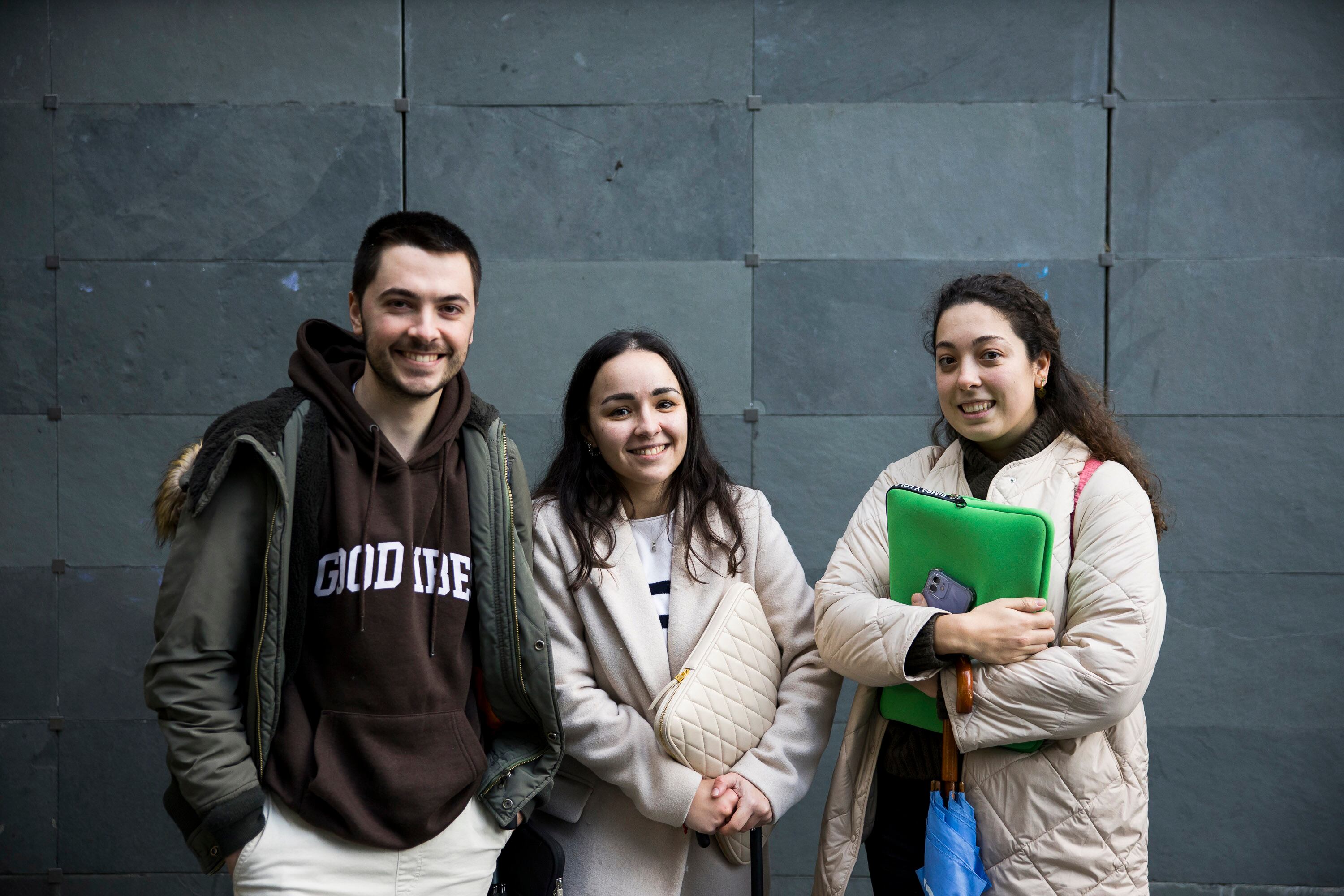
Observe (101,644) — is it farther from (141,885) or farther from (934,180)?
(934,180)

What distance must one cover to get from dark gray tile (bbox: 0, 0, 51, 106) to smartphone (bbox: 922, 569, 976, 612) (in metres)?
3.89

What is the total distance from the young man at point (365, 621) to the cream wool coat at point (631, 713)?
0.16m

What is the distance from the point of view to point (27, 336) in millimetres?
3820

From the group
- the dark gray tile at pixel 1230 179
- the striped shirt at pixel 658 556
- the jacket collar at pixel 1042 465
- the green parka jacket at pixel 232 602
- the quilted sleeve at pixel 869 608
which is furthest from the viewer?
the dark gray tile at pixel 1230 179

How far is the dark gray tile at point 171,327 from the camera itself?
12.5 feet

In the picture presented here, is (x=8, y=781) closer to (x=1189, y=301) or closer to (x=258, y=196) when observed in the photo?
(x=258, y=196)

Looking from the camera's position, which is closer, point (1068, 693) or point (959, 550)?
point (1068, 693)

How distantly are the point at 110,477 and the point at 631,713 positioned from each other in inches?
105

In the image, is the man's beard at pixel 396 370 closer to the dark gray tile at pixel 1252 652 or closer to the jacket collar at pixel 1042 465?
the jacket collar at pixel 1042 465

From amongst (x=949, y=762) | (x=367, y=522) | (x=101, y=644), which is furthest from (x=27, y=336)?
(x=949, y=762)

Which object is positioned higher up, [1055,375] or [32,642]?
[1055,375]

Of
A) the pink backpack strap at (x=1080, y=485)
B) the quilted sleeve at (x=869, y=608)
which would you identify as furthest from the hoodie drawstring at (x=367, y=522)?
the pink backpack strap at (x=1080, y=485)

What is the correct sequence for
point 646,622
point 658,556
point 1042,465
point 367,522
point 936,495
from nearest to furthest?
point 367,522
point 936,495
point 1042,465
point 646,622
point 658,556

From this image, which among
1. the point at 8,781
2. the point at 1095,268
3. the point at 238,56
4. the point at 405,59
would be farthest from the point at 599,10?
the point at 8,781
